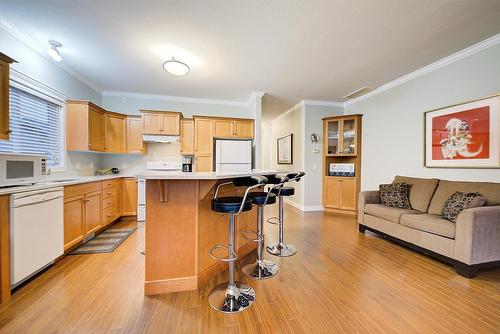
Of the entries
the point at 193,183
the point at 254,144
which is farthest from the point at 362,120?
the point at 193,183

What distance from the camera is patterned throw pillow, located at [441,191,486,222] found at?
7.11ft

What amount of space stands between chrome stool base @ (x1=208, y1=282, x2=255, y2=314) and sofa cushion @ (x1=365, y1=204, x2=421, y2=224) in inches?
91.2

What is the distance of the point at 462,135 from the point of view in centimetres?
274

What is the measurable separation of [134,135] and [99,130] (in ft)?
2.03

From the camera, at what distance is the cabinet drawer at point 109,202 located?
3257 mm

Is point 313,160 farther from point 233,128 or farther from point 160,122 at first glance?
point 160,122

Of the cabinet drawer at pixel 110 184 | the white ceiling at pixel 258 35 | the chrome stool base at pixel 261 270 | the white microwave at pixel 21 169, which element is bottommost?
the chrome stool base at pixel 261 270

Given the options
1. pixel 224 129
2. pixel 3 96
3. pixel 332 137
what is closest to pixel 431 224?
pixel 332 137

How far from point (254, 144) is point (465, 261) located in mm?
3554

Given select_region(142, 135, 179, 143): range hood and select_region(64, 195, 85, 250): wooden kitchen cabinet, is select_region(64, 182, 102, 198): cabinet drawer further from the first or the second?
select_region(142, 135, 179, 143): range hood

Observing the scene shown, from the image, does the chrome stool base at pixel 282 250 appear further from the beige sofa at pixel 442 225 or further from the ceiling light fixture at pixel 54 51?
the ceiling light fixture at pixel 54 51

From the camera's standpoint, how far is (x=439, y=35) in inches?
93.6

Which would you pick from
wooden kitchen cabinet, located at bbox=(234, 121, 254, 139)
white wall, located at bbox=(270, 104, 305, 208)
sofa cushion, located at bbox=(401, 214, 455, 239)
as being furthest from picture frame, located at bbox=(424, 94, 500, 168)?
wooden kitchen cabinet, located at bbox=(234, 121, 254, 139)

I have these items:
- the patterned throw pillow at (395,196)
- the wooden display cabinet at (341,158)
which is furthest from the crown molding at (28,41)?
the patterned throw pillow at (395,196)
